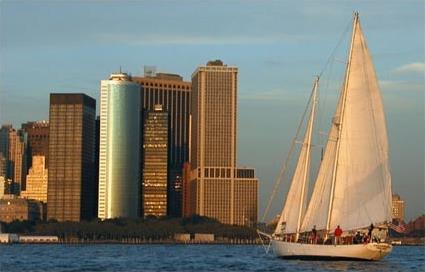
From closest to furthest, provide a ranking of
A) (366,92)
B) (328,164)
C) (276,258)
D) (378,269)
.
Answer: (378,269) → (366,92) → (328,164) → (276,258)

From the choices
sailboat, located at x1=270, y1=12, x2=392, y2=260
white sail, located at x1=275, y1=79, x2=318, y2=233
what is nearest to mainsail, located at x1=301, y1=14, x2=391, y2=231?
sailboat, located at x1=270, y1=12, x2=392, y2=260

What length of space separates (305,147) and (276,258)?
11.2 metres

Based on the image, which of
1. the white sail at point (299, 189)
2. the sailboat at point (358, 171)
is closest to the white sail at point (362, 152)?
the sailboat at point (358, 171)

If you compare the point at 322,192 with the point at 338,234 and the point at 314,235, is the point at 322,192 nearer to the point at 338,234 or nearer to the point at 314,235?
the point at 314,235

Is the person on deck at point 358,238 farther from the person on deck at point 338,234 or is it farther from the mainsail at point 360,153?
the person on deck at point 338,234

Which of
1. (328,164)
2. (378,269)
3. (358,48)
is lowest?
(378,269)

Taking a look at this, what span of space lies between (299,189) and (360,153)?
10.6 metres

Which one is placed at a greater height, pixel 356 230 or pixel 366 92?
pixel 366 92

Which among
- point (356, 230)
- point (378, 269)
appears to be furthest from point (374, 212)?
point (378, 269)

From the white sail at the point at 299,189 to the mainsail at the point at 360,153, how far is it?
23.6ft

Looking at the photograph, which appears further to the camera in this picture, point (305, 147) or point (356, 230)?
point (305, 147)

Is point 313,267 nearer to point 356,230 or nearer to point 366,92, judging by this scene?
point 356,230

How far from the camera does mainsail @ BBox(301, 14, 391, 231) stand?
8600cm

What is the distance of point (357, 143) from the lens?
285ft
